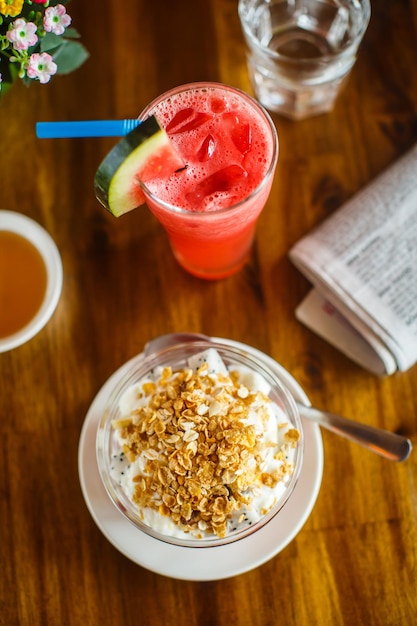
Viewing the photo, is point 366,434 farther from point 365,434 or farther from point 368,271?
point 368,271

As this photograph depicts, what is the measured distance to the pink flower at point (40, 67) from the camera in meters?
1.02

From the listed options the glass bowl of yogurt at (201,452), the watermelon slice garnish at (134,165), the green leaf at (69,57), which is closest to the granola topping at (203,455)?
the glass bowl of yogurt at (201,452)

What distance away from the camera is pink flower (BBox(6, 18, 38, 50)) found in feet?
3.19

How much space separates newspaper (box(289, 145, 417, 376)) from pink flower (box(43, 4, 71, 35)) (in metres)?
0.61

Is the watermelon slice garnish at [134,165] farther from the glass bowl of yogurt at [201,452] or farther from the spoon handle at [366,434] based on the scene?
the spoon handle at [366,434]

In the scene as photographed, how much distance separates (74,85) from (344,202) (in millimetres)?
661

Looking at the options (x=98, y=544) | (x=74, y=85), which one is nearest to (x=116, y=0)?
(x=74, y=85)

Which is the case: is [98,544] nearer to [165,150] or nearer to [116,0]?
[165,150]

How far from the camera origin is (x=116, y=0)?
1.47 metres

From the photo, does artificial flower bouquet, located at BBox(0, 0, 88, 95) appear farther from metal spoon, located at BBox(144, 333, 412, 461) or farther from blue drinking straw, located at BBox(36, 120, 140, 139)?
metal spoon, located at BBox(144, 333, 412, 461)

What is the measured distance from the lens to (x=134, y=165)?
970mm

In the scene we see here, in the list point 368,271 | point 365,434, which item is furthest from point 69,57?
point 365,434

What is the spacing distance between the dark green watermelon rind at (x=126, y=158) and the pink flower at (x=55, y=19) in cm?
21

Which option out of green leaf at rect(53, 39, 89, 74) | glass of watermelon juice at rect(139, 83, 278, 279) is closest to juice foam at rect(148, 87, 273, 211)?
glass of watermelon juice at rect(139, 83, 278, 279)
